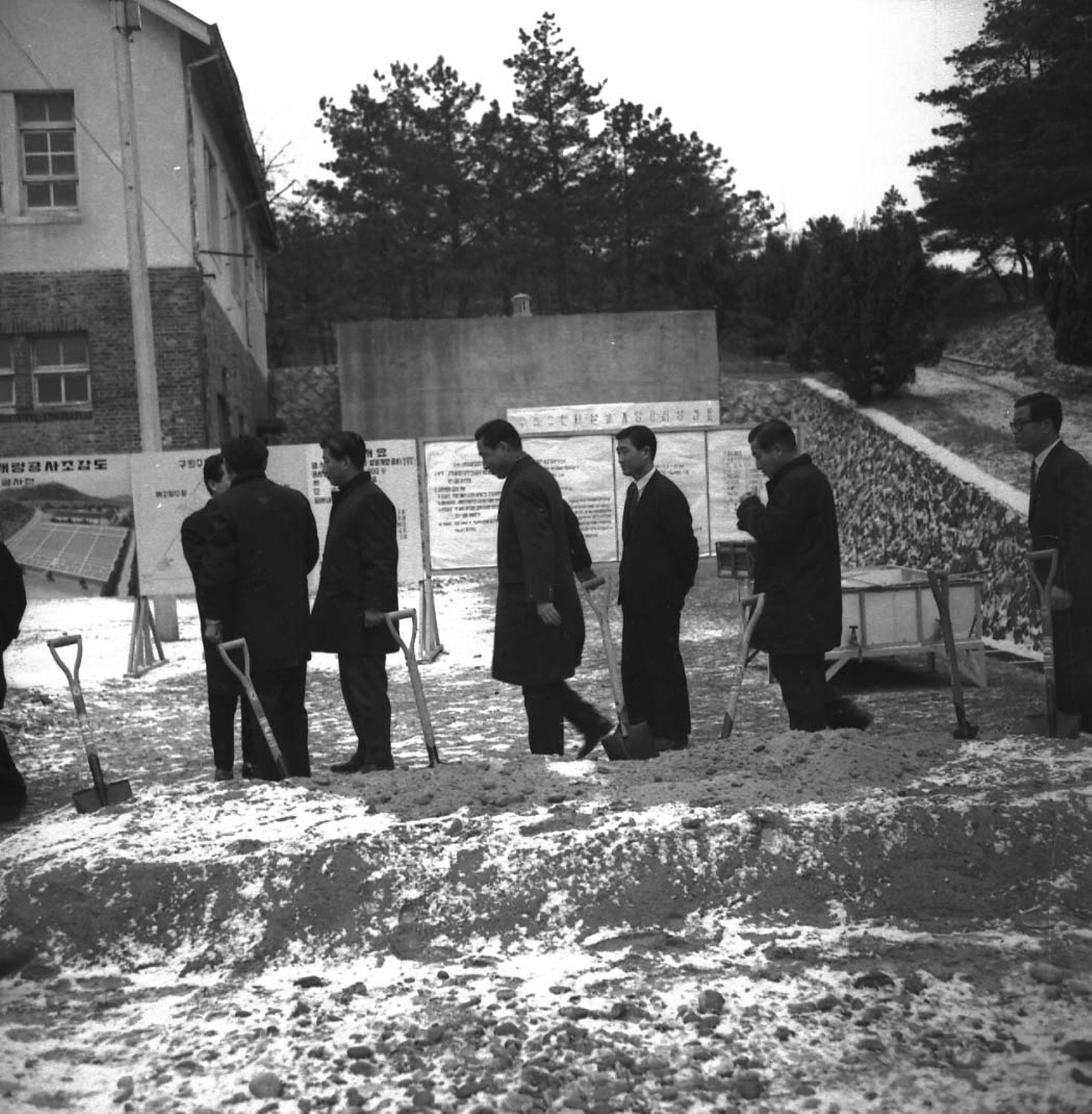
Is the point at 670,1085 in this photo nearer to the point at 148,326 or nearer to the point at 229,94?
the point at 148,326

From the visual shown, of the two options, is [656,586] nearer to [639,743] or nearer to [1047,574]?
[639,743]

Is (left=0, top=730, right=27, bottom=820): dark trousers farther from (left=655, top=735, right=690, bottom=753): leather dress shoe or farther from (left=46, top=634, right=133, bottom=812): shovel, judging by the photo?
(left=655, top=735, right=690, bottom=753): leather dress shoe

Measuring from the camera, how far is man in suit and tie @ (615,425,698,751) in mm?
7215

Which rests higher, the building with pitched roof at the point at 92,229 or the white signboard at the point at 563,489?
the building with pitched roof at the point at 92,229

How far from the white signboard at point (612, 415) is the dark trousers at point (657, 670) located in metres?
17.0

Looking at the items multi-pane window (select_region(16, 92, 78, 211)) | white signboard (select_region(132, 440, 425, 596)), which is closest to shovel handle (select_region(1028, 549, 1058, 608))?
white signboard (select_region(132, 440, 425, 596))

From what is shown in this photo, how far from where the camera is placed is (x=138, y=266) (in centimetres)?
1466

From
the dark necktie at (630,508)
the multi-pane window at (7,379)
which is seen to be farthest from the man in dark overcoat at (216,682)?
the multi-pane window at (7,379)

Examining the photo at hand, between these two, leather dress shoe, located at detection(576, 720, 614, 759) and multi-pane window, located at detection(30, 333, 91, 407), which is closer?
leather dress shoe, located at detection(576, 720, 614, 759)

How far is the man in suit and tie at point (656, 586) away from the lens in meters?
7.21

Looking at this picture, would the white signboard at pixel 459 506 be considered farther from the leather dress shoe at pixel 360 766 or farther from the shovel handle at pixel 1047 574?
the shovel handle at pixel 1047 574

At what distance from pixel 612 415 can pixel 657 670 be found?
17.7 meters

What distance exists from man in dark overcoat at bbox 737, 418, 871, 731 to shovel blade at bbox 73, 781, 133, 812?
296 cm

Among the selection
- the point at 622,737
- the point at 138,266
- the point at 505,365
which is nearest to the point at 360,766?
the point at 622,737
